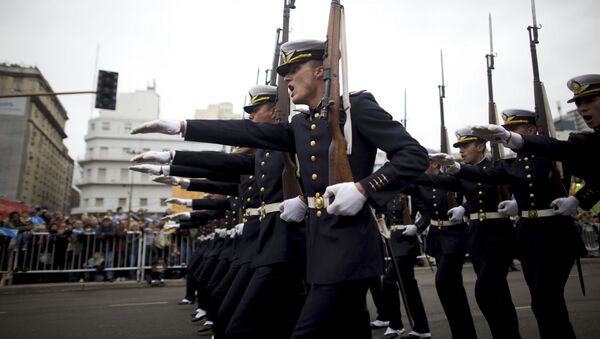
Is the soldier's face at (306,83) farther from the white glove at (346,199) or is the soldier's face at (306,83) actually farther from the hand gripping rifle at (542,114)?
the hand gripping rifle at (542,114)

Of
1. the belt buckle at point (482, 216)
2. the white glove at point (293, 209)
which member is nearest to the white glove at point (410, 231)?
the belt buckle at point (482, 216)

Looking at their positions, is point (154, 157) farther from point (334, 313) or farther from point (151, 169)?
point (334, 313)

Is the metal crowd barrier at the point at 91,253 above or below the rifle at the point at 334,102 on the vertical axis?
below

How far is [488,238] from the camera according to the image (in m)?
4.86

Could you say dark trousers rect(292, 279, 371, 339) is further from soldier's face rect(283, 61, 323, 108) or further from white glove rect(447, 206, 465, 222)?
white glove rect(447, 206, 465, 222)

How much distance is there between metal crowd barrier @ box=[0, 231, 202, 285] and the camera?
39.6 ft

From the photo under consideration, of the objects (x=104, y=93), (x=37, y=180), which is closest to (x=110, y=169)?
(x=37, y=180)

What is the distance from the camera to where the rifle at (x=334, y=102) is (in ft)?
8.25

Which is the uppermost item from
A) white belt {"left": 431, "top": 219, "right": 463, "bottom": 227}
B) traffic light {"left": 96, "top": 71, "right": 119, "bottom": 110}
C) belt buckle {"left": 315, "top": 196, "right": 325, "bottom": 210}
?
traffic light {"left": 96, "top": 71, "right": 119, "bottom": 110}

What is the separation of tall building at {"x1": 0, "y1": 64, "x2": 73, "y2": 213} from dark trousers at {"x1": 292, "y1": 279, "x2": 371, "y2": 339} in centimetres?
4294

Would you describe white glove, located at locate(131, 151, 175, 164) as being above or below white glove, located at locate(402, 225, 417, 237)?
above

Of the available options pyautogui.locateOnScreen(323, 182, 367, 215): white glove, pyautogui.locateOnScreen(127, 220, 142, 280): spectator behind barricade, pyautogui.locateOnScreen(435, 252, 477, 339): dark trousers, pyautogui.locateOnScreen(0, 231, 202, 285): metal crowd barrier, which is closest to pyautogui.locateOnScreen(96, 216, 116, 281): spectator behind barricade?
pyautogui.locateOnScreen(0, 231, 202, 285): metal crowd barrier

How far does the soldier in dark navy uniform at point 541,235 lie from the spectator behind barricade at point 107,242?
11.4 meters

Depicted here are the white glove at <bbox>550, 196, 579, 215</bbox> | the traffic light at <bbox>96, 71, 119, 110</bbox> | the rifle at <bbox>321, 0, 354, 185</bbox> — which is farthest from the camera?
the traffic light at <bbox>96, 71, 119, 110</bbox>
